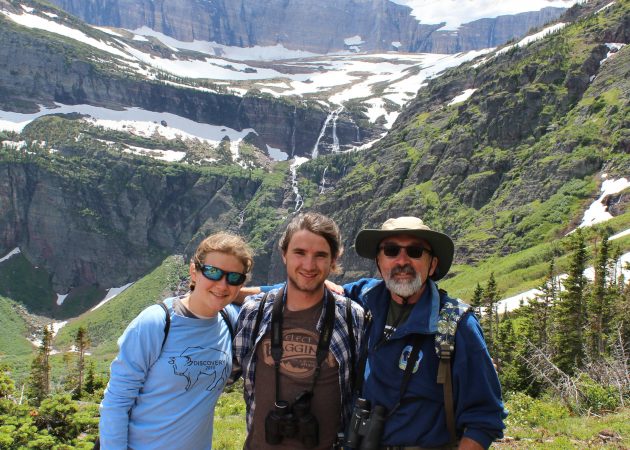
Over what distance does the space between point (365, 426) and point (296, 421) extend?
829mm

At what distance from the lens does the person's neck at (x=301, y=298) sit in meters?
5.63

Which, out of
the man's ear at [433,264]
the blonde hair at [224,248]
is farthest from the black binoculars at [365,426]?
the blonde hair at [224,248]

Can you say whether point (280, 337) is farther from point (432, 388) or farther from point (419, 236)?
point (419, 236)

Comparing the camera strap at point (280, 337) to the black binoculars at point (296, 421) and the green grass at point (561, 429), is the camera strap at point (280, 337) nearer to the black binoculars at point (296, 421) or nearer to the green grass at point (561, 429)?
the black binoculars at point (296, 421)

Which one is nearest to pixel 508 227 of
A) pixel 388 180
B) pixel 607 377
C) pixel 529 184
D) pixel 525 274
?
pixel 529 184

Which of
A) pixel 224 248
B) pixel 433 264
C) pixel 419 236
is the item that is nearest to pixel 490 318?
pixel 433 264

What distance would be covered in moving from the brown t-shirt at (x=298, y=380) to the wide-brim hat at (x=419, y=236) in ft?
3.66

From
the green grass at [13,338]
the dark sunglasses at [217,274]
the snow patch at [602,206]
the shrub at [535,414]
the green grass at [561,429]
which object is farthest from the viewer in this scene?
the green grass at [13,338]

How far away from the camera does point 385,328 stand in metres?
5.20

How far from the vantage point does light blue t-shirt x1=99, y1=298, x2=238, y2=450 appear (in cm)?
526

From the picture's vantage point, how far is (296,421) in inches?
208

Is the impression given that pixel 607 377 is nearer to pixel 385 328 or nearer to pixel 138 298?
pixel 385 328

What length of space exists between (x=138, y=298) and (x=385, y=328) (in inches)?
7265

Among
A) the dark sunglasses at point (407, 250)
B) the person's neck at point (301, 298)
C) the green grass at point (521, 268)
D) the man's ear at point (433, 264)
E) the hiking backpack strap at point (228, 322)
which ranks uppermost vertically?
the green grass at point (521, 268)
